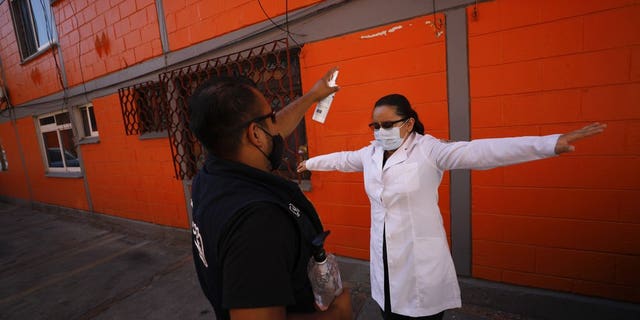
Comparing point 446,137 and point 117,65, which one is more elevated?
point 117,65

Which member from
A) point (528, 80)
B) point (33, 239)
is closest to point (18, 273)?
point (33, 239)

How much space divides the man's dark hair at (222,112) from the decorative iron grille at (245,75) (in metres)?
2.21

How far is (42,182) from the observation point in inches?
297

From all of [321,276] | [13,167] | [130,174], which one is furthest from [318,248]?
[13,167]

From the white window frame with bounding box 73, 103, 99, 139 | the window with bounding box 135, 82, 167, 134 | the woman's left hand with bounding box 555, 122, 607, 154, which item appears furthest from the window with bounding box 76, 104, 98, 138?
the woman's left hand with bounding box 555, 122, 607, 154

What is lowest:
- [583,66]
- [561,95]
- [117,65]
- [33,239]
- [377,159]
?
[33,239]

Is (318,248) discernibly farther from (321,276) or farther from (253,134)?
(253,134)

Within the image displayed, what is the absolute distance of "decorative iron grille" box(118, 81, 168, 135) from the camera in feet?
14.7

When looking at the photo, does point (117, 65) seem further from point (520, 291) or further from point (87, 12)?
point (520, 291)

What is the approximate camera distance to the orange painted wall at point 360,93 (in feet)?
8.32

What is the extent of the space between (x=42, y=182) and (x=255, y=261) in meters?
9.67

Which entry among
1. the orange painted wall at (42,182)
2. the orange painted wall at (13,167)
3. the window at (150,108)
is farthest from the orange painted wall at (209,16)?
the orange painted wall at (13,167)

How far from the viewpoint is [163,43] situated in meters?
Answer: 4.22

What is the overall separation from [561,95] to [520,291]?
5.33 ft
